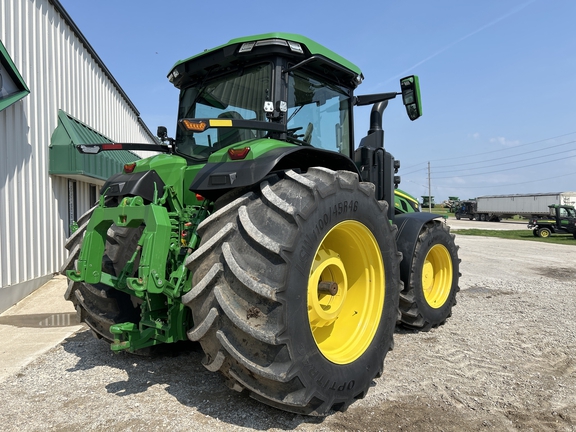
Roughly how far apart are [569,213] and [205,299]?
2775 centimetres

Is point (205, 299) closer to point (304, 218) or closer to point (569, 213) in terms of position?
point (304, 218)

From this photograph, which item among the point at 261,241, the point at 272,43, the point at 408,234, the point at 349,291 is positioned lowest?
the point at 349,291

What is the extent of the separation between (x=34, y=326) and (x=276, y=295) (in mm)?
4257

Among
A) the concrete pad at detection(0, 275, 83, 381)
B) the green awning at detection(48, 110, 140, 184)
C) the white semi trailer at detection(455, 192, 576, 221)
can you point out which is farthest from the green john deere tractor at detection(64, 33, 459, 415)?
the white semi trailer at detection(455, 192, 576, 221)

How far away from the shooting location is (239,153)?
2.63 m

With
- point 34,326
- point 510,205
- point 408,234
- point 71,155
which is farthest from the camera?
point 510,205

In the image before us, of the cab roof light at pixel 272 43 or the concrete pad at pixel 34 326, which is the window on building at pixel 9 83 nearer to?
the concrete pad at pixel 34 326

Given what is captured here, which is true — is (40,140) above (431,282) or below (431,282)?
above

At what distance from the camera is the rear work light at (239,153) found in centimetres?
262

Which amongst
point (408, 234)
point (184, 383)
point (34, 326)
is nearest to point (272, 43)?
point (408, 234)

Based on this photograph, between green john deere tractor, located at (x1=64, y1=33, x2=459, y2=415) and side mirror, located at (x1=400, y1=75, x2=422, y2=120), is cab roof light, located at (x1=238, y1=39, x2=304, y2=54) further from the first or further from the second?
side mirror, located at (x1=400, y1=75, x2=422, y2=120)

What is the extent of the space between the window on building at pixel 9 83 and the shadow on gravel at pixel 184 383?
12.6ft

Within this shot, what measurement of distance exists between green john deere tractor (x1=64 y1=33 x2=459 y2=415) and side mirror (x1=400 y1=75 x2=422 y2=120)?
0.01 metres

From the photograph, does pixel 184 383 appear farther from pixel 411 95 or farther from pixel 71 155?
pixel 71 155
